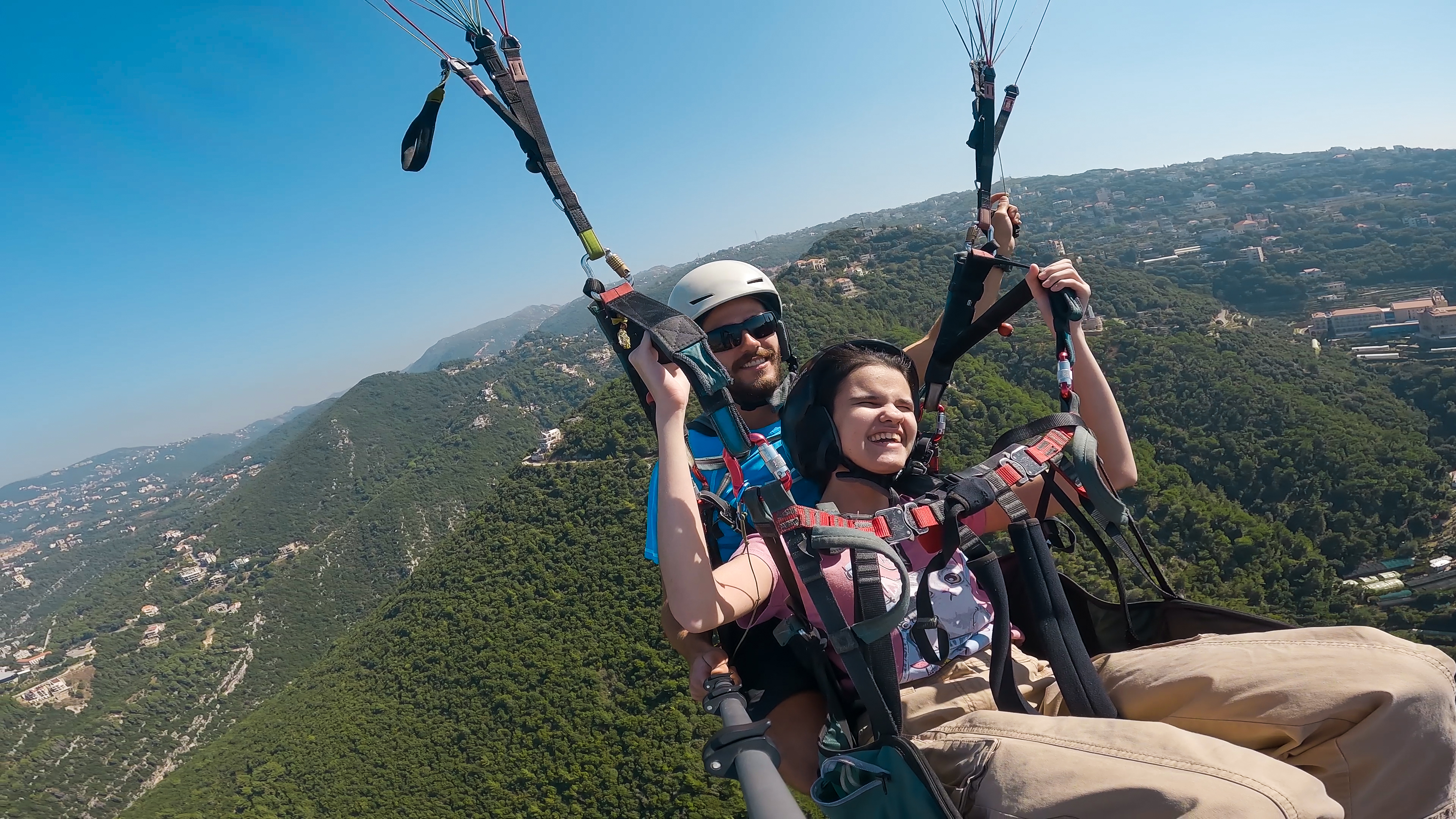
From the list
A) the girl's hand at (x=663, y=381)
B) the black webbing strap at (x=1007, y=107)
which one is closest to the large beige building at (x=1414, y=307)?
the black webbing strap at (x=1007, y=107)

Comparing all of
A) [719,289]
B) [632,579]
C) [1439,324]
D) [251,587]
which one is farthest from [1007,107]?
[251,587]

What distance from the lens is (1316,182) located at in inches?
4904

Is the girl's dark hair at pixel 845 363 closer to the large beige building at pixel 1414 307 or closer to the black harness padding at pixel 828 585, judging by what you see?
the black harness padding at pixel 828 585

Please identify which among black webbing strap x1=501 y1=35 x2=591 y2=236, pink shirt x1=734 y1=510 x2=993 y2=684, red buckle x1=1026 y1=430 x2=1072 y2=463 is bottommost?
pink shirt x1=734 y1=510 x2=993 y2=684

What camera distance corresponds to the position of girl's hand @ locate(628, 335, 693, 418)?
2.08 m

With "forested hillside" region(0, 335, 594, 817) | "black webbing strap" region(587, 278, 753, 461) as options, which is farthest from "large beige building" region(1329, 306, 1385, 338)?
"forested hillside" region(0, 335, 594, 817)

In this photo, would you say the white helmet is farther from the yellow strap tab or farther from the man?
the yellow strap tab

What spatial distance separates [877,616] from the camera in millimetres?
1919

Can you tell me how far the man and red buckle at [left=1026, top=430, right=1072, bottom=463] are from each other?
946 mm

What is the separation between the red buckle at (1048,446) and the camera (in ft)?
7.83

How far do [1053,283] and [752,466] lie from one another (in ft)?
5.70

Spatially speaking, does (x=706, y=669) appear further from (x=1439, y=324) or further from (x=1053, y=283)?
(x=1439, y=324)

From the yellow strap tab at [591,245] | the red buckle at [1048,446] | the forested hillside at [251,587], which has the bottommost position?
the forested hillside at [251,587]

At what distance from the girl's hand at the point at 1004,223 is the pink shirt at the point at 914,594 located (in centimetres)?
180
